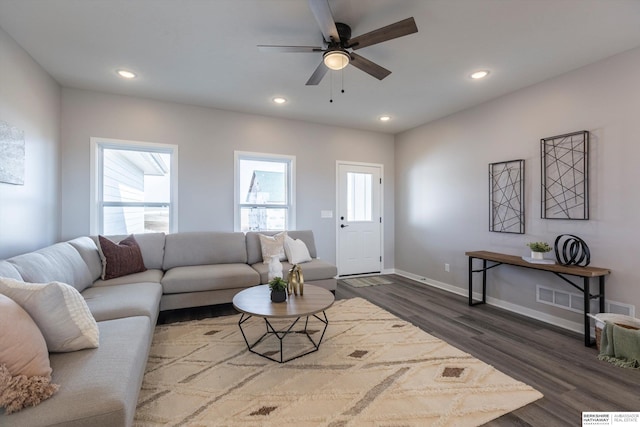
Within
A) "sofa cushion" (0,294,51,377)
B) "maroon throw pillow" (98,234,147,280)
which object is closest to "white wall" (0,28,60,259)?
"maroon throw pillow" (98,234,147,280)

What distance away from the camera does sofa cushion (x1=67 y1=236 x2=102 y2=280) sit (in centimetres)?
277

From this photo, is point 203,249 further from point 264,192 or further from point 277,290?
point 277,290

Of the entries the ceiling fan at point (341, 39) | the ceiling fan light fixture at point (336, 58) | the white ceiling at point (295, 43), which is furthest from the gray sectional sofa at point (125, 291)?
the ceiling fan light fixture at point (336, 58)

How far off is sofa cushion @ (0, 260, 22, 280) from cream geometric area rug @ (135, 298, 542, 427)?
40.3 inches

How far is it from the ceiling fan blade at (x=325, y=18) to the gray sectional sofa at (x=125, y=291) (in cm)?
222

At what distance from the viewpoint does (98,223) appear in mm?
3615

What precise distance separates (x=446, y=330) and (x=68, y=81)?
4.93m

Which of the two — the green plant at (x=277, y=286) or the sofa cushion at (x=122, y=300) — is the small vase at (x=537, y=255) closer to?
the green plant at (x=277, y=286)

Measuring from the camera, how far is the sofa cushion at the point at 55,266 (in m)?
1.87

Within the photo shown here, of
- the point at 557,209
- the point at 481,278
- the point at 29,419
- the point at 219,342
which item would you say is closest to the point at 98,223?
the point at 219,342

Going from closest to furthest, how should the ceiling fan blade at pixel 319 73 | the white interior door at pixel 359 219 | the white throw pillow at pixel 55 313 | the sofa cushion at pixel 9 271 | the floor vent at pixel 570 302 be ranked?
1. the white throw pillow at pixel 55 313
2. the sofa cushion at pixel 9 271
3. the ceiling fan blade at pixel 319 73
4. the floor vent at pixel 570 302
5. the white interior door at pixel 359 219

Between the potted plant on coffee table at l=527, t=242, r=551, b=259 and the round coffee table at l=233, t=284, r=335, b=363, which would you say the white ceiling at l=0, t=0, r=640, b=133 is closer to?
the potted plant on coffee table at l=527, t=242, r=551, b=259

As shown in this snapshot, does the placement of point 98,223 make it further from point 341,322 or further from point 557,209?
point 557,209

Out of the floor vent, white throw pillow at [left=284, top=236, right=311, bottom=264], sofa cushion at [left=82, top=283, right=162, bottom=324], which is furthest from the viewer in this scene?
white throw pillow at [left=284, top=236, right=311, bottom=264]
